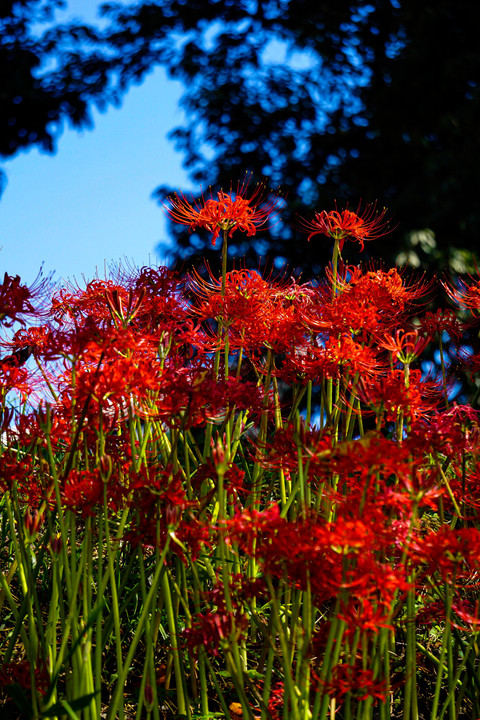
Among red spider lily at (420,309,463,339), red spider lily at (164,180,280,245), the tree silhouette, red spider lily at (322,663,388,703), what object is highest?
the tree silhouette

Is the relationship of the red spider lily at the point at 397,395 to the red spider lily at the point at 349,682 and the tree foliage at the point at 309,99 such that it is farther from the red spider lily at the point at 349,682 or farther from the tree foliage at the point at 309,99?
the tree foliage at the point at 309,99

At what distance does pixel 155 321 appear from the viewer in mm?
2291

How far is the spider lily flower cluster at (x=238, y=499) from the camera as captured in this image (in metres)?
1.51

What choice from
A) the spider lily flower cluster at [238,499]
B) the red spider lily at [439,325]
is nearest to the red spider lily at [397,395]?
the spider lily flower cluster at [238,499]

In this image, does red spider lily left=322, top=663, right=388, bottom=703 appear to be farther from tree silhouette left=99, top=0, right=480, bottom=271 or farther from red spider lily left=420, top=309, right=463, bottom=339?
tree silhouette left=99, top=0, right=480, bottom=271

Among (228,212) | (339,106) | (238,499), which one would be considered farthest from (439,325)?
(339,106)

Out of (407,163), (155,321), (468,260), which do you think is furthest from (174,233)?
(155,321)

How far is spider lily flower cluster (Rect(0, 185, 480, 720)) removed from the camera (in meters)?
1.51

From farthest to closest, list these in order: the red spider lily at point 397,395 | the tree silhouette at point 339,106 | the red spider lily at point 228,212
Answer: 1. the tree silhouette at point 339,106
2. the red spider lily at point 228,212
3. the red spider lily at point 397,395

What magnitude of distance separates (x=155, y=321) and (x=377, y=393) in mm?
881

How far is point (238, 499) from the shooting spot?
2037 millimetres

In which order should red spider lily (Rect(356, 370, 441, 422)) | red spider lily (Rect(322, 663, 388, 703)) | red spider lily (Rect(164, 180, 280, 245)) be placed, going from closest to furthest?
1. red spider lily (Rect(322, 663, 388, 703))
2. red spider lily (Rect(356, 370, 441, 422))
3. red spider lily (Rect(164, 180, 280, 245))

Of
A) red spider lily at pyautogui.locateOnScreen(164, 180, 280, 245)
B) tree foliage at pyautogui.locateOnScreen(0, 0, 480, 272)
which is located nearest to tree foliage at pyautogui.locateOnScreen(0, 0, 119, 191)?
tree foliage at pyautogui.locateOnScreen(0, 0, 480, 272)

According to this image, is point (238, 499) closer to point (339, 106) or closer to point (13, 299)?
point (13, 299)
